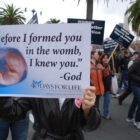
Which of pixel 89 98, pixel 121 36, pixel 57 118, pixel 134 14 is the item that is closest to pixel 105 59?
pixel 121 36

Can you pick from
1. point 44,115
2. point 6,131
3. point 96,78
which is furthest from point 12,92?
point 96,78

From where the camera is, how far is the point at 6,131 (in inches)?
155

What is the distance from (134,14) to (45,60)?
1426 inches

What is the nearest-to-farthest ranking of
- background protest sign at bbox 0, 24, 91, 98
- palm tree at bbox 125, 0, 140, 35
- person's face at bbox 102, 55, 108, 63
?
background protest sign at bbox 0, 24, 91, 98, person's face at bbox 102, 55, 108, 63, palm tree at bbox 125, 0, 140, 35

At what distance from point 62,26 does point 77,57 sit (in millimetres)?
235

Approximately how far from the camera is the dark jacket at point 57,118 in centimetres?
264

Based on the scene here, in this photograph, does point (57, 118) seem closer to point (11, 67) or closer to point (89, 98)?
point (89, 98)

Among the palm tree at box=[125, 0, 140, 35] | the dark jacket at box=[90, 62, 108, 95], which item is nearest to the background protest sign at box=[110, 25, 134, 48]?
the dark jacket at box=[90, 62, 108, 95]

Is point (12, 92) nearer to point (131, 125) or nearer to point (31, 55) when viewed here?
point (31, 55)

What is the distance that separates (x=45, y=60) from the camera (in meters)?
2.52

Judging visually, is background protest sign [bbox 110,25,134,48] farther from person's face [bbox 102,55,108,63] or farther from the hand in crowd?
the hand in crowd

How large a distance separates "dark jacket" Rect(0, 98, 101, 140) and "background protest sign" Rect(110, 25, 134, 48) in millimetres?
7175

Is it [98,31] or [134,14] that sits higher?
[134,14]

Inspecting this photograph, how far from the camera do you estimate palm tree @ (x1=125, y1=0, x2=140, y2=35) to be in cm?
3691
